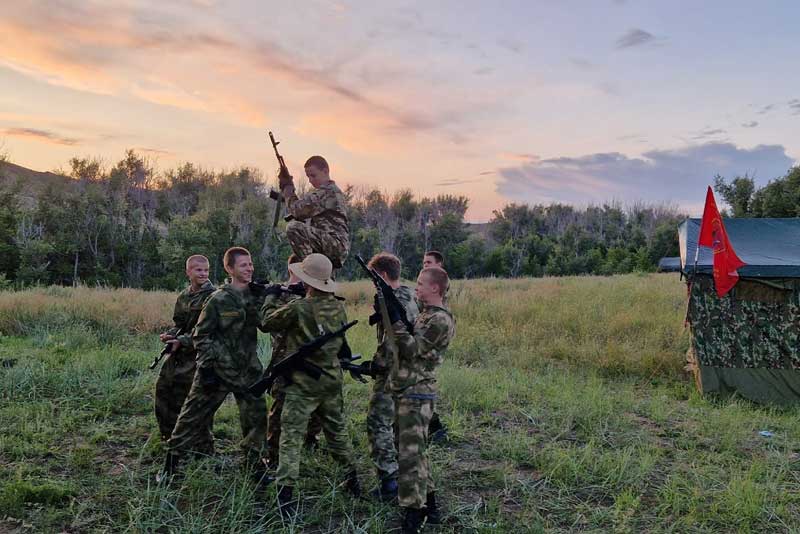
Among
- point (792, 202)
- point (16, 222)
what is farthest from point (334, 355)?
point (16, 222)

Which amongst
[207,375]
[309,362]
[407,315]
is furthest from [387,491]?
[207,375]

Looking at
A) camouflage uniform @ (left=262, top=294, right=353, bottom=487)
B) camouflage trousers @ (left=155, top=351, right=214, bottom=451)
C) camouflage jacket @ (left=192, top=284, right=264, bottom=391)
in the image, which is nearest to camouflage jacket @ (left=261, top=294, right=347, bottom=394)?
camouflage uniform @ (left=262, top=294, right=353, bottom=487)

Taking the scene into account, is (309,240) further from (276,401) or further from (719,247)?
(719,247)

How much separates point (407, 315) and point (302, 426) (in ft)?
3.66

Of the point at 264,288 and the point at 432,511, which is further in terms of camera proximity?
the point at 264,288

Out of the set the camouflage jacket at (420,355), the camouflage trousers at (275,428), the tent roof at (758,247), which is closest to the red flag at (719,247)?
the tent roof at (758,247)

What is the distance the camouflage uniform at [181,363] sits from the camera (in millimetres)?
5035

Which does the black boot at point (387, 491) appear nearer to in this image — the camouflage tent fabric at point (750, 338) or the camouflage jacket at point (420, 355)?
the camouflage jacket at point (420, 355)

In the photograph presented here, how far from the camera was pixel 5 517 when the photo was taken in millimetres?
4043

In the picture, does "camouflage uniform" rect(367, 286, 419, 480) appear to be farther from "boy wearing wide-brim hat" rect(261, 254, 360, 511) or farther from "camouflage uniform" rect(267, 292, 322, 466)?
"camouflage uniform" rect(267, 292, 322, 466)

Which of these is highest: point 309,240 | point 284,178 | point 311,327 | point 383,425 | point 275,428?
point 284,178

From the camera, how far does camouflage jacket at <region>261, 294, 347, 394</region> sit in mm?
4191

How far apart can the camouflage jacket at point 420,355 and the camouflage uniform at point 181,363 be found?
1941 millimetres

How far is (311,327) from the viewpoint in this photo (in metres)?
4.23
